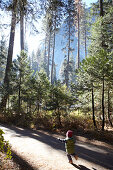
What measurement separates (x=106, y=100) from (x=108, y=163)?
6811 mm

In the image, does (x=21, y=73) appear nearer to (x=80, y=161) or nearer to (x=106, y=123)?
(x=106, y=123)

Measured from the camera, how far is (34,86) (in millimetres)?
13859

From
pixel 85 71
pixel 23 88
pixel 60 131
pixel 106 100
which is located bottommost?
pixel 60 131

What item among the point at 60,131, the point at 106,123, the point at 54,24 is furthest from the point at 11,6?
the point at 106,123

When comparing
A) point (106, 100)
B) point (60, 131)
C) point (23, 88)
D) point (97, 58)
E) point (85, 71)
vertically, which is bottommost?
point (60, 131)

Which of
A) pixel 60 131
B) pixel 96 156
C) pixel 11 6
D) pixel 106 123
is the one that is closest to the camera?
pixel 11 6

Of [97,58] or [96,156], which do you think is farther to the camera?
[97,58]

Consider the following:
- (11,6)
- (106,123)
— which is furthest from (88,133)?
(11,6)

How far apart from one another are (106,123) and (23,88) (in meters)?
9.44

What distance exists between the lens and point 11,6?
4.27 m

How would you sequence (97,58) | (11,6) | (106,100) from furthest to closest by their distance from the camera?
1. (106,100)
2. (97,58)
3. (11,6)

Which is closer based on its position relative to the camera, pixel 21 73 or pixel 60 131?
pixel 60 131

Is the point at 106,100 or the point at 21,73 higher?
the point at 21,73

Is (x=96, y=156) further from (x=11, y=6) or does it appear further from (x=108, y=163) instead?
(x=11, y=6)
